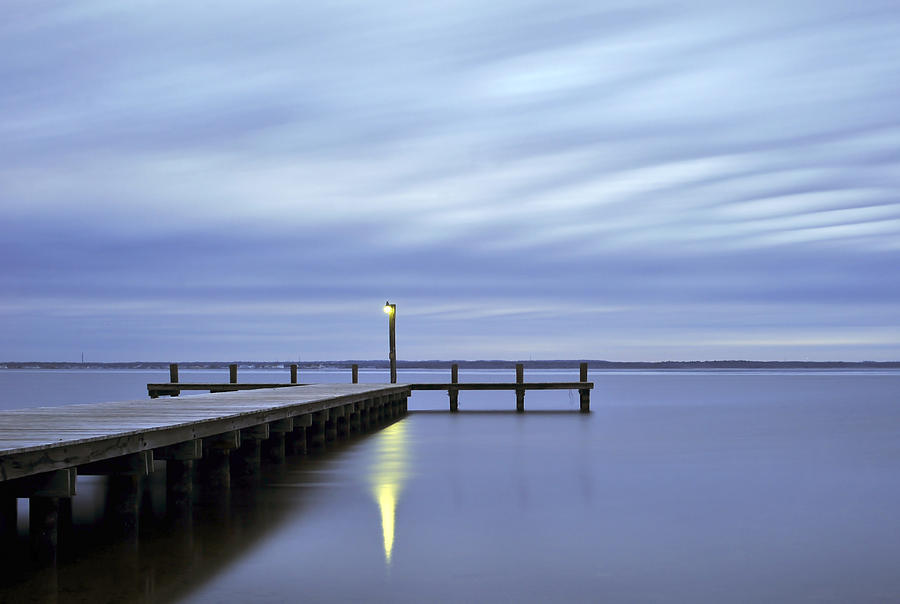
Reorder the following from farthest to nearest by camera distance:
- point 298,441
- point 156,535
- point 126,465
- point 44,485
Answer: point 298,441
point 156,535
point 126,465
point 44,485

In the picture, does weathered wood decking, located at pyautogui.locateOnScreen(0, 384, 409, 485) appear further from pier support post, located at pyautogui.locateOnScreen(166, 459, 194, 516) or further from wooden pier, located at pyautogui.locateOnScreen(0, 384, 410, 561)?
pier support post, located at pyautogui.locateOnScreen(166, 459, 194, 516)

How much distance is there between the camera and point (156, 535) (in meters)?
9.80

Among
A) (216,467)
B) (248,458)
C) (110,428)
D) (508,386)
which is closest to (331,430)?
(248,458)

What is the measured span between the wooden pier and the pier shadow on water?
0.60 ft

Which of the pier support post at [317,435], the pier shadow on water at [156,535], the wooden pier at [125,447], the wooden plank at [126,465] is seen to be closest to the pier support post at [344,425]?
the pier support post at [317,435]

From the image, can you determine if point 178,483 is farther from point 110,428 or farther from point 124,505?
point 110,428

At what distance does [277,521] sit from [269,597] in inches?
138

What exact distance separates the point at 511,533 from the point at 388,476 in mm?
5534

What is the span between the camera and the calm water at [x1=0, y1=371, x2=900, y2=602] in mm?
7816

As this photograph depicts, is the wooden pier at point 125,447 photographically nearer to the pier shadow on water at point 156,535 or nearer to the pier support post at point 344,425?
the pier shadow on water at point 156,535

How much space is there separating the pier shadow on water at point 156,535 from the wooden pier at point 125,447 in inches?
7.2

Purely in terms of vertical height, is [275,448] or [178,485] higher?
[178,485]

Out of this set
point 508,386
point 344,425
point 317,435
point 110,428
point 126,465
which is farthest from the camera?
point 508,386

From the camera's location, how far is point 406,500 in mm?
12984
